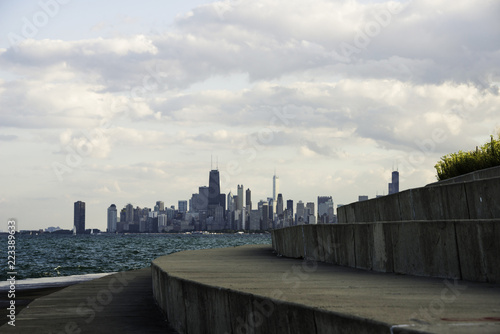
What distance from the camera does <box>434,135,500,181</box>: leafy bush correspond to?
589 inches

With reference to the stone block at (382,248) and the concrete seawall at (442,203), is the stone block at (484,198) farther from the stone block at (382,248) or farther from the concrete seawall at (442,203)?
the stone block at (382,248)

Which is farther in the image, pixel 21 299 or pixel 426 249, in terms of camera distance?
pixel 21 299

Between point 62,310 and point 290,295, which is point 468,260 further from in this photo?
point 62,310

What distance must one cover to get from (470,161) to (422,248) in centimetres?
903

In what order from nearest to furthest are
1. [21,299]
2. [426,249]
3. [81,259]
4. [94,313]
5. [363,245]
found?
[426,249], [94,313], [363,245], [21,299], [81,259]

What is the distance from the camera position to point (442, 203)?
1016cm

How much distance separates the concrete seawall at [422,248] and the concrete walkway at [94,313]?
3171 mm

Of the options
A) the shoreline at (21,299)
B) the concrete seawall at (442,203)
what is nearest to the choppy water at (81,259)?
the shoreline at (21,299)

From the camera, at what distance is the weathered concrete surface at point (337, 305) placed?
3994mm

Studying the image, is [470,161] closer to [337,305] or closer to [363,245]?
[363,245]

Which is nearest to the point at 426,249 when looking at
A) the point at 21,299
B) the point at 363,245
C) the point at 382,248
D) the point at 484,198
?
the point at 382,248

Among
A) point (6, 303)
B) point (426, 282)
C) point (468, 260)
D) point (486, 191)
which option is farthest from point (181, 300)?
point (6, 303)

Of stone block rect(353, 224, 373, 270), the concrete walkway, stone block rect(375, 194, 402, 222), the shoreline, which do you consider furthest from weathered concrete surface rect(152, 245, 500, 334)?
stone block rect(375, 194, 402, 222)

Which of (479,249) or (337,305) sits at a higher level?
(479,249)
